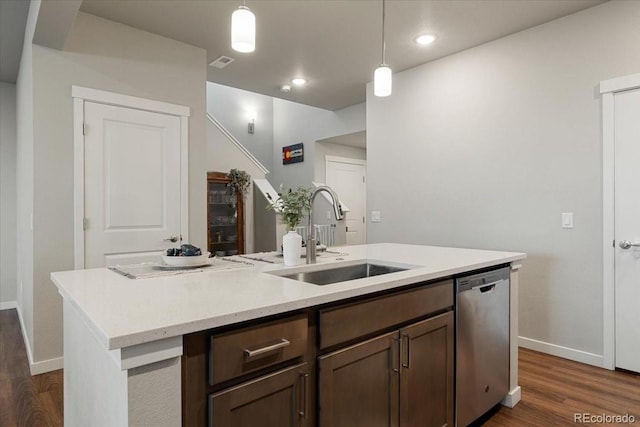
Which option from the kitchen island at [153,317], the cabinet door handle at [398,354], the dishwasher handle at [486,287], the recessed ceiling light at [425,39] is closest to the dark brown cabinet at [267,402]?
the kitchen island at [153,317]

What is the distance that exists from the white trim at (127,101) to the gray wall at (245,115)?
390 centimetres

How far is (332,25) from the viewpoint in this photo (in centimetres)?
311

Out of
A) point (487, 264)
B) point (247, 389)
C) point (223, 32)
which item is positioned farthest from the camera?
point (223, 32)

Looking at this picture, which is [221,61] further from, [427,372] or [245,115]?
[245,115]

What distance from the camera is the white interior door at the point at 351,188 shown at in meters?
6.63

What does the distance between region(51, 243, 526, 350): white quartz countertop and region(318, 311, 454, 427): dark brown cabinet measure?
0.22 m

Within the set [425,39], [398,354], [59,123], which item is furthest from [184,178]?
[398,354]

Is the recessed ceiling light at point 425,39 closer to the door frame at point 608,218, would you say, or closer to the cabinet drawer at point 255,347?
the door frame at point 608,218

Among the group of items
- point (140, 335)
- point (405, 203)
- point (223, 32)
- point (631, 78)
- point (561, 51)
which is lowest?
point (140, 335)

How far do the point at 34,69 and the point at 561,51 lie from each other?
3.93 metres

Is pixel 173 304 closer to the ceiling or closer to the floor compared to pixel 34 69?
closer to the floor

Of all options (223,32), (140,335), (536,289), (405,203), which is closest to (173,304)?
(140,335)

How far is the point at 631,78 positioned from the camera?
8.56 feet

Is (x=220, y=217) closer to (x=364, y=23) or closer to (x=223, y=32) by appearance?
(x=223, y=32)
